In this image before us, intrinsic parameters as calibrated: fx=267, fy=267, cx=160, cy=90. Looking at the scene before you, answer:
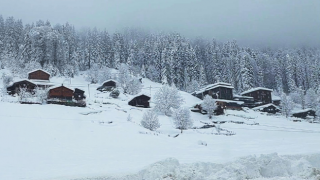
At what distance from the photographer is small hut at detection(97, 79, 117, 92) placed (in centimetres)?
7267

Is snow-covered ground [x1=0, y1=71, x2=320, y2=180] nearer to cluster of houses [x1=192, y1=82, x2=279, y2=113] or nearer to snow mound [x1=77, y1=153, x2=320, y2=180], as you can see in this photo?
snow mound [x1=77, y1=153, x2=320, y2=180]

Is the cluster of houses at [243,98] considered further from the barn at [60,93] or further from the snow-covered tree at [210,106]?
the barn at [60,93]

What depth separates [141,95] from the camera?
57.9 m

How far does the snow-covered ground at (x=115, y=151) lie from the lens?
12.3m

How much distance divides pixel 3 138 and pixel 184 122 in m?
23.1

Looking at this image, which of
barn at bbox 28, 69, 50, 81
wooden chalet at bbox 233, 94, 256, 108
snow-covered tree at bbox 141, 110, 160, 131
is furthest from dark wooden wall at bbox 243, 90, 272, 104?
barn at bbox 28, 69, 50, 81

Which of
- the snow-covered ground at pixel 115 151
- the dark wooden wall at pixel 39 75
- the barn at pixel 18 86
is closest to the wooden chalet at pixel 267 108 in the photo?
the snow-covered ground at pixel 115 151

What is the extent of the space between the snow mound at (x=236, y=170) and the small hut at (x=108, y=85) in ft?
201

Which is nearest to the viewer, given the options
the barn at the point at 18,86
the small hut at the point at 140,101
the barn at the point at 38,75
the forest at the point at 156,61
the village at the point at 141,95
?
the village at the point at 141,95

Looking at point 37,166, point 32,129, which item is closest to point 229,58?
point 32,129

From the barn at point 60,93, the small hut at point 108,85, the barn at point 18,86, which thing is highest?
the small hut at point 108,85

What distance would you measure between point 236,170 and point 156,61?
95486 mm

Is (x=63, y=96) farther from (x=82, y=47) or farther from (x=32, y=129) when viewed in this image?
(x=82, y=47)

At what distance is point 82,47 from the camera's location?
120562 mm
